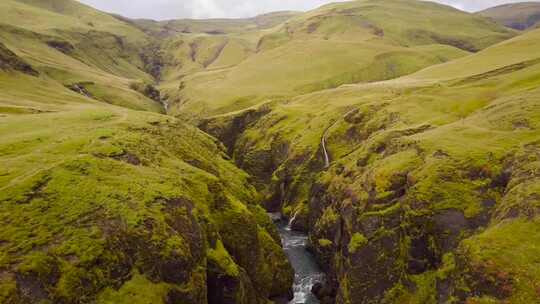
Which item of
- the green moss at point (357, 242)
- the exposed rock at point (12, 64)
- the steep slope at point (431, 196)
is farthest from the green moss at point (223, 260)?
the exposed rock at point (12, 64)

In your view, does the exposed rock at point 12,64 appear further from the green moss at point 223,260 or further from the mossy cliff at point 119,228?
the green moss at point 223,260

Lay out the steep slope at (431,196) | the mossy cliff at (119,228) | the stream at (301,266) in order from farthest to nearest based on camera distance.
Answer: the stream at (301,266) → the steep slope at (431,196) → the mossy cliff at (119,228)

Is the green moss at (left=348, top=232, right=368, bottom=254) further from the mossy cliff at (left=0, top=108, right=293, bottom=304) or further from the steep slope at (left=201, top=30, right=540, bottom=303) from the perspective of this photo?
the mossy cliff at (left=0, top=108, right=293, bottom=304)

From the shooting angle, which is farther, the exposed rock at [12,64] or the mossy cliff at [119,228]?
the exposed rock at [12,64]

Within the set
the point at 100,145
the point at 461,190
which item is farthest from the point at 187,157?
the point at 461,190

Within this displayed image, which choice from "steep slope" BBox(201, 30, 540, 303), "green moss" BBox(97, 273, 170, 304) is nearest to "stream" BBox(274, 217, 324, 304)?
"steep slope" BBox(201, 30, 540, 303)

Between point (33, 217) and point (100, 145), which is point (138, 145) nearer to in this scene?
point (100, 145)
